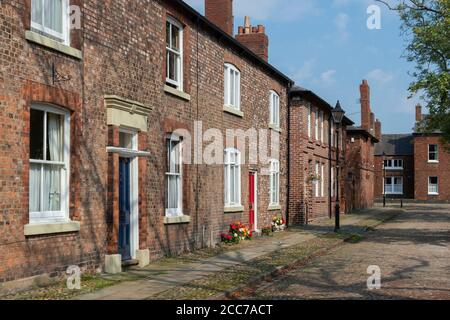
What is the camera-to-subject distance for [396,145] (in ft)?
263

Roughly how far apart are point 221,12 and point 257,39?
467cm

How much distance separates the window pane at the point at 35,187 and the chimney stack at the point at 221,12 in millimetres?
15327

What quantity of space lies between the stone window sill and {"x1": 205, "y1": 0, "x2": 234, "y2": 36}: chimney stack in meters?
8.60

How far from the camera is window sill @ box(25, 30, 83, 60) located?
1045 cm

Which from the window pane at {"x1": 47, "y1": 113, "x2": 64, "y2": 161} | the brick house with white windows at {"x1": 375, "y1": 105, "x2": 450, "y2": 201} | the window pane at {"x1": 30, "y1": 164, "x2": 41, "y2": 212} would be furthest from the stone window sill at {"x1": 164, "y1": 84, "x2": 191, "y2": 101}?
the brick house with white windows at {"x1": 375, "y1": 105, "x2": 450, "y2": 201}

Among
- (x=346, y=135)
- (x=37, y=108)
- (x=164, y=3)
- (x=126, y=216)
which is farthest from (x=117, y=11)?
(x=346, y=135)

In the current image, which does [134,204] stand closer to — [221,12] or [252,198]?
[252,198]

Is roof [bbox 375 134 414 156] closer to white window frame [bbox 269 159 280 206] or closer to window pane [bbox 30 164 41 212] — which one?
white window frame [bbox 269 159 280 206]

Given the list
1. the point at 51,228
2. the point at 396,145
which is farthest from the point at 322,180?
the point at 396,145

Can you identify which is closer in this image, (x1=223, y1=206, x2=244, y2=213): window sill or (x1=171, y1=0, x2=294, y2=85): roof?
(x1=171, y1=0, x2=294, y2=85): roof

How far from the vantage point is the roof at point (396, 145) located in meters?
78.4

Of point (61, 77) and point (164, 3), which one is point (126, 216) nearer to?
point (61, 77)

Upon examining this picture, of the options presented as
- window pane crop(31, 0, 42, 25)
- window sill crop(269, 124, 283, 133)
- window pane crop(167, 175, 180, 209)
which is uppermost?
window pane crop(31, 0, 42, 25)
